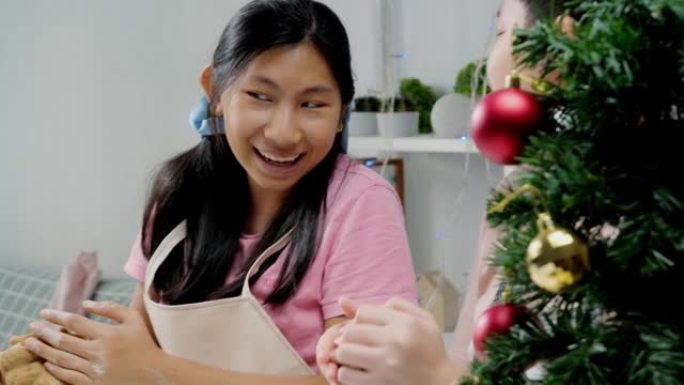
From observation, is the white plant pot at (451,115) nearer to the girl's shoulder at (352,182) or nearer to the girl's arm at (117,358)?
the girl's shoulder at (352,182)

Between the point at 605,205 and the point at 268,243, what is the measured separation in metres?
0.63

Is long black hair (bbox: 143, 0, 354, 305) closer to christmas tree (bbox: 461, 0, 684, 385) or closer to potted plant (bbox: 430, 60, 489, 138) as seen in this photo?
christmas tree (bbox: 461, 0, 684, 385)

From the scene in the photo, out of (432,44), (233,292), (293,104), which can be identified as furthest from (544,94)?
(432,44)

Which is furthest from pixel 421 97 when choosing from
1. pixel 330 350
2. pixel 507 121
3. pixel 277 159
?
pixel 507 121

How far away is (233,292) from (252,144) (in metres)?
0.19

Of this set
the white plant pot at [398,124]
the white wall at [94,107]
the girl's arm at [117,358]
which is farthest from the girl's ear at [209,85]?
the white wall at [94,107]

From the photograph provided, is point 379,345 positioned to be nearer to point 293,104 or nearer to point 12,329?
point 293,104

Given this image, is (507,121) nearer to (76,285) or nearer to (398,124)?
(398,124)

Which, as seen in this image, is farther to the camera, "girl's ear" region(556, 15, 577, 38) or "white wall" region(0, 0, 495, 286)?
"white wall" region(0, 0, 495, 286)

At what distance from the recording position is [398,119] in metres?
1.87

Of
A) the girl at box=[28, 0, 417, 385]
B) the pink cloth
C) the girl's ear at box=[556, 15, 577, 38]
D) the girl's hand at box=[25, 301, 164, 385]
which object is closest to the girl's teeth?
the girl at box=[28, 0, 417, 385]

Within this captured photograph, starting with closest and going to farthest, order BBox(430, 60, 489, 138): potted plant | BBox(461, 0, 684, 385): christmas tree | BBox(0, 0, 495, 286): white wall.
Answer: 1. BBox(461, 0, 684, 385): christmas tree
2. BBox(430, 60, 489, 138): potted plant
3. BBox(0, 0, 495, 286): white wall

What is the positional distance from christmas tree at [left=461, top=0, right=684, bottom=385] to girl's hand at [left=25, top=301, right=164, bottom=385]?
1.94 feet

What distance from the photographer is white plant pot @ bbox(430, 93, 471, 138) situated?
68.0 inches
